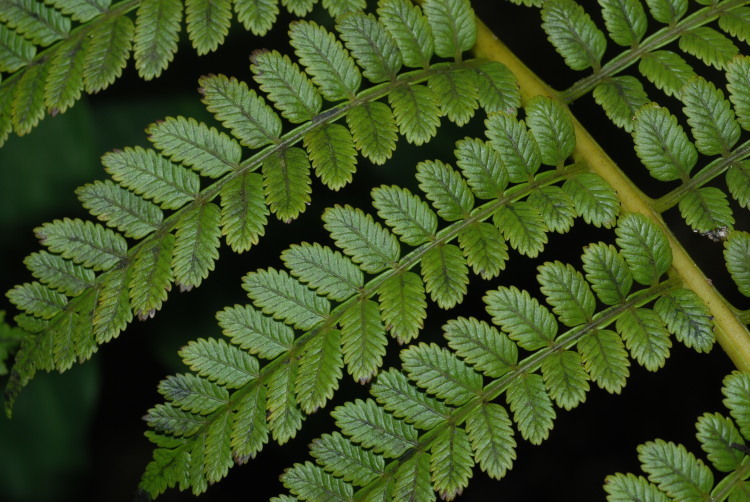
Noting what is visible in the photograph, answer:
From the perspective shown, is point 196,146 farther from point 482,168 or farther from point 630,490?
point 630,490

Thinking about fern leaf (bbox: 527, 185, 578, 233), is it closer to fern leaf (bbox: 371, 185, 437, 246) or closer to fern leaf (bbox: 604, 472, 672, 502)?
fern leaf (bbox: 371, 185, 437, 246)

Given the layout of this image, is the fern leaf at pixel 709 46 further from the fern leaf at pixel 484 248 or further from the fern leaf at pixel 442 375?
the fern leaf at pixel 442 375

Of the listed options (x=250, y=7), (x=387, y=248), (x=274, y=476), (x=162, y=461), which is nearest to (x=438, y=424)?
(x=387, y=248)

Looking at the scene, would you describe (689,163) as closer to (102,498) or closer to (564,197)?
(564,197)

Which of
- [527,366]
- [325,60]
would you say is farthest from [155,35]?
[527,366]

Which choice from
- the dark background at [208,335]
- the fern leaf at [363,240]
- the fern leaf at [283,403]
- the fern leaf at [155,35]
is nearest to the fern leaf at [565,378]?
the fern leaf at [363,240]

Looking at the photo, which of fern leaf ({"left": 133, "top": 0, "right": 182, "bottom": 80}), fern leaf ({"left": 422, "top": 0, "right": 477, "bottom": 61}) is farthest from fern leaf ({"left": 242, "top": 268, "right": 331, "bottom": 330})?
fern leaf ({"left": 422, "top": 0, "right": 477, "bottom": 61})
